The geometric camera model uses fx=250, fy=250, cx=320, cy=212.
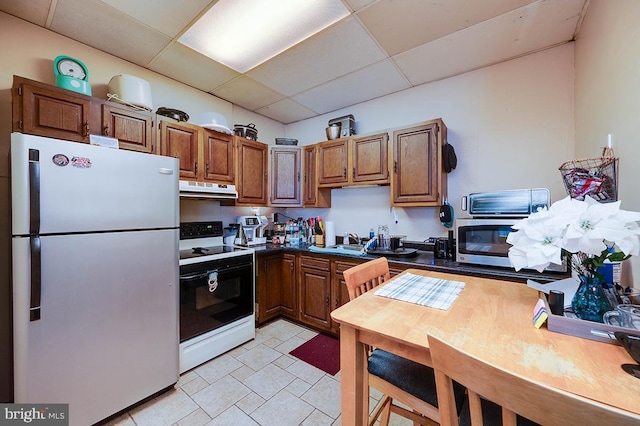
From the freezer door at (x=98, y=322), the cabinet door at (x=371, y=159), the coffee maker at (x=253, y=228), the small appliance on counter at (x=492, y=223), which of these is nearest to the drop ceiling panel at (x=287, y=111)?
the cabinet door at (x=371, y=159)

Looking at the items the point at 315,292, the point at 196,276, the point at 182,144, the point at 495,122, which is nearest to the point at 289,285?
the point at 315,292

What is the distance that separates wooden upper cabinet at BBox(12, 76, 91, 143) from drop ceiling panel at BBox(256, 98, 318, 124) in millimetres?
1835

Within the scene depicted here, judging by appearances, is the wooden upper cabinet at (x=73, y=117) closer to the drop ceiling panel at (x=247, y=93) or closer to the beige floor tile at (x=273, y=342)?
the drop ceiling panel at (x=247, y=93)

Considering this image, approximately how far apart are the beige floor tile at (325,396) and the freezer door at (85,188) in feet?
5.11

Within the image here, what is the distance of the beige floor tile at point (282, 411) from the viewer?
60.6 inches

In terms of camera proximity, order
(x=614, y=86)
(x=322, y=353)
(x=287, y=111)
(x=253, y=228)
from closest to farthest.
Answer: (x=614, y=86)
(x=322, y=353)
(x=253, y=228)
(x=287, y=111)

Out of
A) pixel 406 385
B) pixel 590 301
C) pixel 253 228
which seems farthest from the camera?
pixel 253 228

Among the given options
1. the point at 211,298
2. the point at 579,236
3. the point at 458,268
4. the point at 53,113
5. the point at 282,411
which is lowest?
the point at 282,411

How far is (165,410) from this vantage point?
1626 millimetres

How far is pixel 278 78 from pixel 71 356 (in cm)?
261

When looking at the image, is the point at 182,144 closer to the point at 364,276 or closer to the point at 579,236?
the point at 364,276

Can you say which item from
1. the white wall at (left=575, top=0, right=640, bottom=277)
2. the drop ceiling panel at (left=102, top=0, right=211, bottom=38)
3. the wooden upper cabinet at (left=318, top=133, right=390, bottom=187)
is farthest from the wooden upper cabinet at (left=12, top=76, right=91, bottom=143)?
the white wall at (left=575, top=0, right=640, bottom=277)

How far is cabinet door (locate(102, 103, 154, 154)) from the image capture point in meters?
1.88

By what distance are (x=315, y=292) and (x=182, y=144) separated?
6.32 ft
